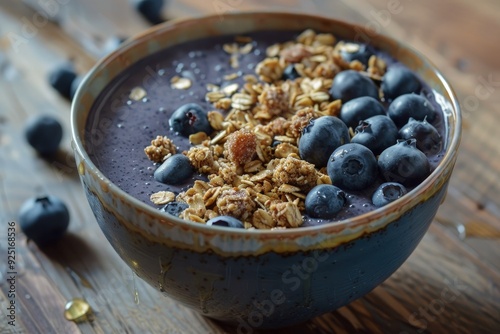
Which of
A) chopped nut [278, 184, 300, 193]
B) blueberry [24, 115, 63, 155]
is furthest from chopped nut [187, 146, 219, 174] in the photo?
blueberry [24, 115, 63, 155]

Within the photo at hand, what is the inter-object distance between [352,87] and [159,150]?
1.07 ft

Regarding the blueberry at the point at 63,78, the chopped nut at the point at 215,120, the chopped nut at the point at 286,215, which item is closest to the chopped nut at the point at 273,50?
the chopped nut at the point at 215,120

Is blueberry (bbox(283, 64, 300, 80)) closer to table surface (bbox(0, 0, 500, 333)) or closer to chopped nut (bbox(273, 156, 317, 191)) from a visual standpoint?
chopped nut (bbox(273, 156, 317, 191))

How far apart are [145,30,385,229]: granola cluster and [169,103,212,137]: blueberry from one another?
15 millimetres

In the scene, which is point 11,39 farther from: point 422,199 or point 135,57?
point 422,199

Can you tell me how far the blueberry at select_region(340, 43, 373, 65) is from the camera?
1.22 m

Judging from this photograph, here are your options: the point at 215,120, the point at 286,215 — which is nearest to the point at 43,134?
the point at 215,120

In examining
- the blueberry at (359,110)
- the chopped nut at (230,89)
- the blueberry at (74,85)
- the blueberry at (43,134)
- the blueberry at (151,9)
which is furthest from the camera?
the blueberry at (151,9)

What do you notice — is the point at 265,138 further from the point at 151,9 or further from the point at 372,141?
the point at 151,9

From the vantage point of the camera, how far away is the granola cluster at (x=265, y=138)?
926 mm

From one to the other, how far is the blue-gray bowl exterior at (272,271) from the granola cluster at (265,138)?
0.06 metres

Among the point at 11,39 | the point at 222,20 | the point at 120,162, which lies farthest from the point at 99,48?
the point at 120,162

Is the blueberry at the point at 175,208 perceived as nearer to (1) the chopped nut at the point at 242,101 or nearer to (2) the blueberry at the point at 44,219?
(1) the chopped nut at the point at 242,101

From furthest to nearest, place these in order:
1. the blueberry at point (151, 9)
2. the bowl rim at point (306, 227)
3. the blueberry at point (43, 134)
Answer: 1. the blueberry at point (151, 9)
2. the blueberry at point (43, 134)
3. the bowl rim at point (306, 227)
